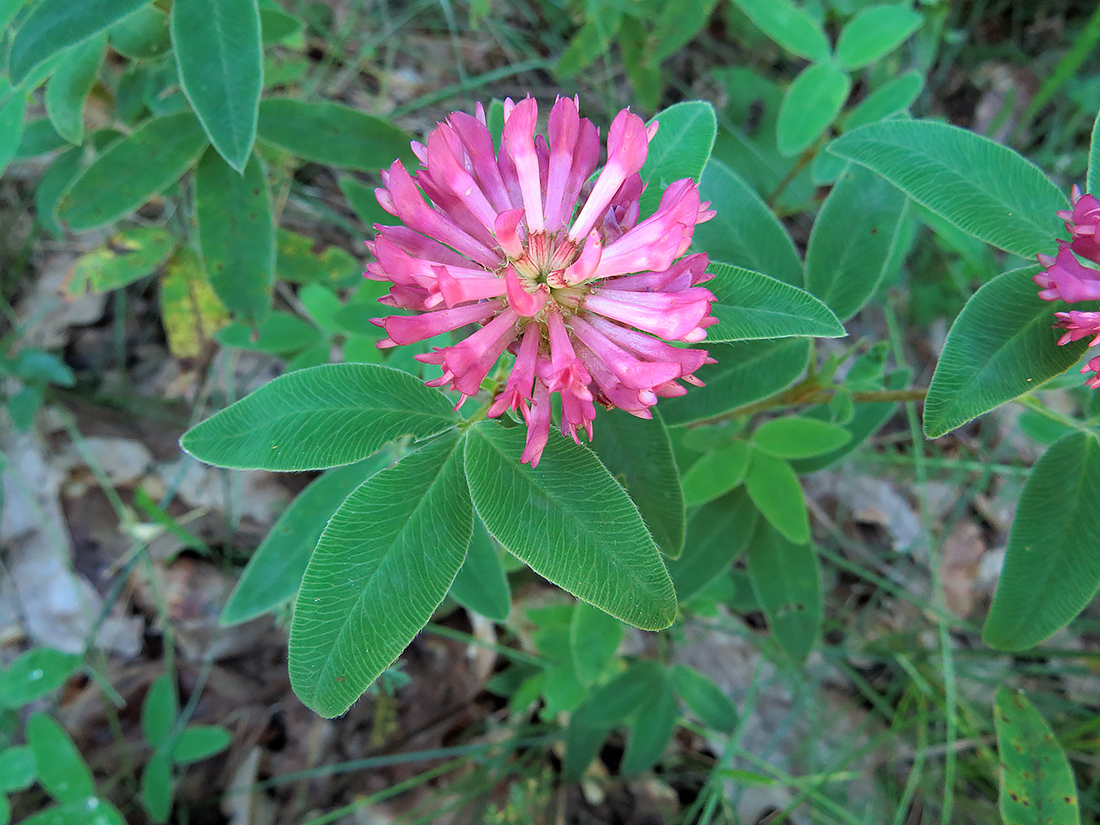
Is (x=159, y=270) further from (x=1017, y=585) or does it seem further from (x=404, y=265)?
(x=1017, y=585)

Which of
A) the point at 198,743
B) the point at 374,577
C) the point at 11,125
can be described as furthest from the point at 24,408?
the point at 374,577

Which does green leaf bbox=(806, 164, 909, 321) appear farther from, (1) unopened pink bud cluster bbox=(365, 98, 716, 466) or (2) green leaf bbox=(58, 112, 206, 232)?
(2) green leaf bbox=(58, 112, 206, 232)

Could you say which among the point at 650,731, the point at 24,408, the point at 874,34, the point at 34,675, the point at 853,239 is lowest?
the point at 34,675

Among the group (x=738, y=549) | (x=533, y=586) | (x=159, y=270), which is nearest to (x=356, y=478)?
(x=738, y=549)

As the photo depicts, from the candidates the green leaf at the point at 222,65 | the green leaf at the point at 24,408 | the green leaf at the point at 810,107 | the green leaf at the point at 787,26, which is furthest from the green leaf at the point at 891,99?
the green leaf at the point at 24,408

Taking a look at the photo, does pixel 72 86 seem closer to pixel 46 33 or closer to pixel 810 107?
pixel 46 33
